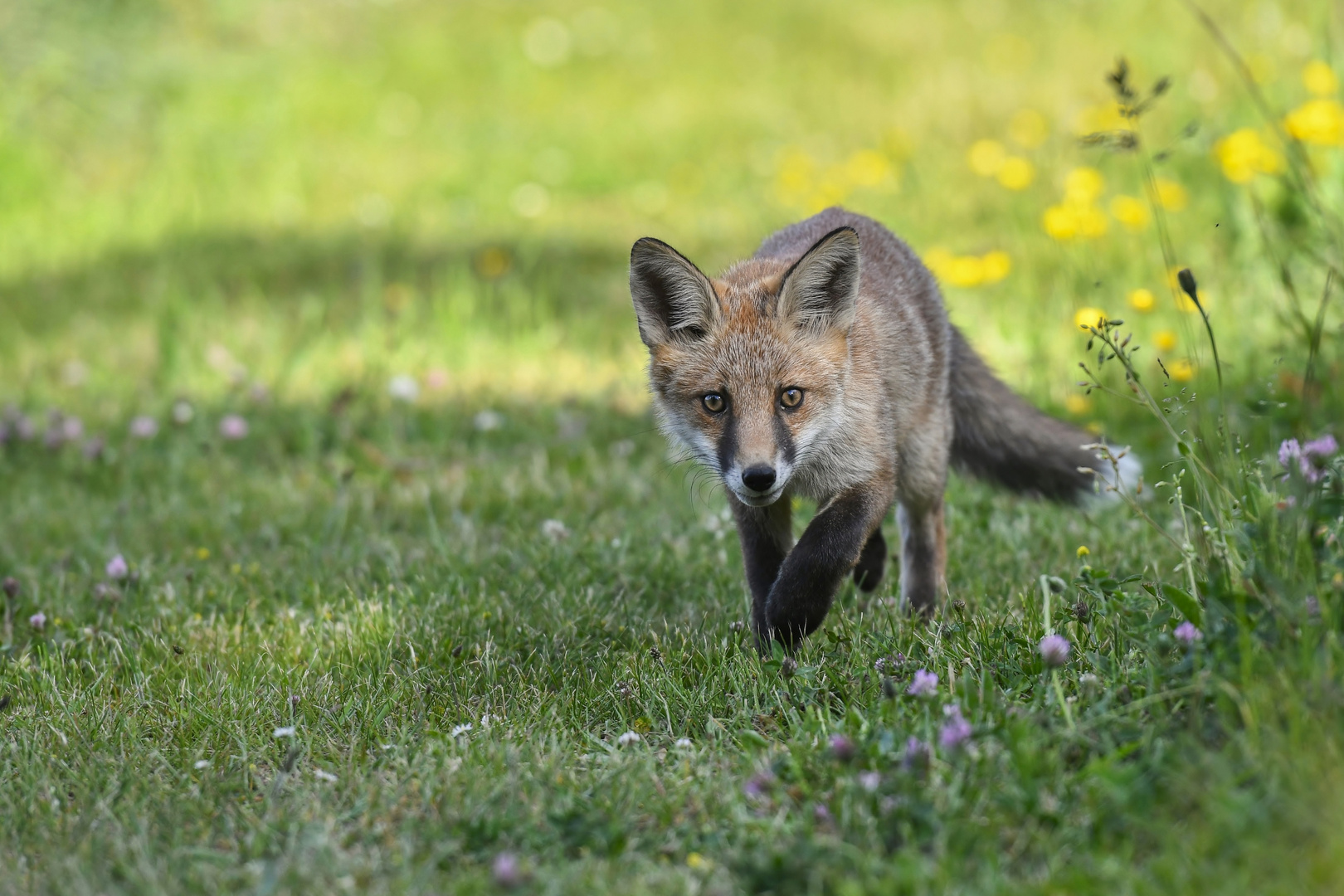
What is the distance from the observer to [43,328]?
7695mm

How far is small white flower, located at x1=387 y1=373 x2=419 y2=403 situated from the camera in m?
6.16

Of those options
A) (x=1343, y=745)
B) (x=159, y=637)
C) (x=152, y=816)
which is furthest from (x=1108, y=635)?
(x=159, y=637)

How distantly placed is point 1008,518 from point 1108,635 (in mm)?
1827

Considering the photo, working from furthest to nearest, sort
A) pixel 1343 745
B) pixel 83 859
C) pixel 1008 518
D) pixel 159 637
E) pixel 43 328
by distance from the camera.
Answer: pixel 43 328 → pixel 1008 518 → pixel 159 637 → pixel 83 859 → pixel 1343 745

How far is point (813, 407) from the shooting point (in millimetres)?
3408

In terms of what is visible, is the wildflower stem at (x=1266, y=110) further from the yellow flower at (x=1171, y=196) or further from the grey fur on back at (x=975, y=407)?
the grey fur on back at (x=975, y=407)

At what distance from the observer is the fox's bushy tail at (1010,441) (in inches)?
166

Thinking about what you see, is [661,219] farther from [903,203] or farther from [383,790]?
[383,790]

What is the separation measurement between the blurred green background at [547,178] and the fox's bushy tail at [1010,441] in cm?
49

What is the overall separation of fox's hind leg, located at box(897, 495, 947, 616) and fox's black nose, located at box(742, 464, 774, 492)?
1089mm

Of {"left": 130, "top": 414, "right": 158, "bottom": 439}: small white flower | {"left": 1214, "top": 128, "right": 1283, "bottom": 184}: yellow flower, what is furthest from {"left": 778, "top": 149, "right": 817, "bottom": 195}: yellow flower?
{"left": 130, "top": 414, "right": 158, "bottom": 439}: small white flower

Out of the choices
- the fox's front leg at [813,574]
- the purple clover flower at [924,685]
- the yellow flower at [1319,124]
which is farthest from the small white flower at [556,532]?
the yellow flower at [1319,124]

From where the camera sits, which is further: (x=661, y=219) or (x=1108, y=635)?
(x=661, y=219)

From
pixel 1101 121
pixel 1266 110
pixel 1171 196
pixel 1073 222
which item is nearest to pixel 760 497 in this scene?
pixel 1266 110
